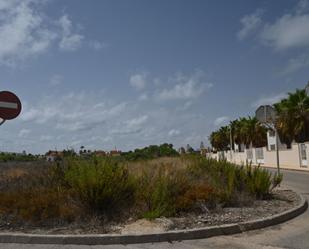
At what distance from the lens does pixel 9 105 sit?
9.49 m

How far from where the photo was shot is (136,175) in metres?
11.0

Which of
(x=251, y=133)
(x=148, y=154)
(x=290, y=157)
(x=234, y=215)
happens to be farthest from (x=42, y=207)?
(x=251, y=133)

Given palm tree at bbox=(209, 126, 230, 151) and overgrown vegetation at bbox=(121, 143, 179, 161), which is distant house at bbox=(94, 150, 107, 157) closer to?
overgrown vegetation at bbox=(121, 143, 179, 161)

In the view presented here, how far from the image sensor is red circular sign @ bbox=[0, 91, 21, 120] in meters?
9.40

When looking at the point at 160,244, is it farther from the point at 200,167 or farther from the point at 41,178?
the point at 200,167

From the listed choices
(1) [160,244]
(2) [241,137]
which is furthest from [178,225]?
(2) [241,137]

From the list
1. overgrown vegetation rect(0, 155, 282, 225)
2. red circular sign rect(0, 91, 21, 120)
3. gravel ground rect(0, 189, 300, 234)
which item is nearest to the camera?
gravel ground rect(0, 189, 300, 234)

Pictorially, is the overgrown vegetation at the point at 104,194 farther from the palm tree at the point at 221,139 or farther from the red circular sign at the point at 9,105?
the palm tree at the point at 221,139

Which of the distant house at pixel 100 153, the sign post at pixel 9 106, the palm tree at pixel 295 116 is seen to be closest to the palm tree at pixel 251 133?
the palm tree at pixel 295 116

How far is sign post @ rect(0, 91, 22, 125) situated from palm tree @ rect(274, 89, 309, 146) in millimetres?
32955

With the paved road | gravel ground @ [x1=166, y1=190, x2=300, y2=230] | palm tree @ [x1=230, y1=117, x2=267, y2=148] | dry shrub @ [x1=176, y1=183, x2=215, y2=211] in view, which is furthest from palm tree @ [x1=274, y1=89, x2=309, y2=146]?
the paved road

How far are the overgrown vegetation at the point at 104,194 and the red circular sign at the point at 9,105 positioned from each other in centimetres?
194

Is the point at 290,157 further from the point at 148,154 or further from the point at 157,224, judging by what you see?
the point at 157,224

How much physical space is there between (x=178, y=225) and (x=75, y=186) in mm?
2732
